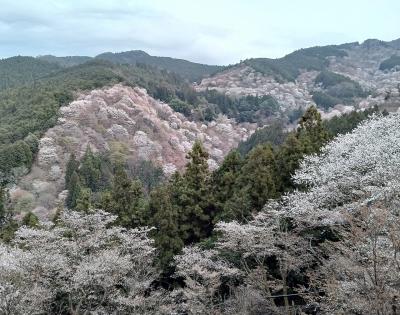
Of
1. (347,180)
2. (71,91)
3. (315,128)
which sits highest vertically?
(71,91)

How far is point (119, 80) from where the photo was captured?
102625 mm

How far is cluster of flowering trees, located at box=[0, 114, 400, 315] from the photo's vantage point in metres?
18.0

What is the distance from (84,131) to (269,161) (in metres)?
56.9

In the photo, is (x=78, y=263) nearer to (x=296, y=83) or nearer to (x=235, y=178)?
(x=235, y=178)

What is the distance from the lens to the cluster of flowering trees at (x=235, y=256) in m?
18.0

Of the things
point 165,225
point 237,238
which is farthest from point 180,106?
point 237,238

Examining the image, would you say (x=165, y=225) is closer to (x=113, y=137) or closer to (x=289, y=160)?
(x=289, y=160)

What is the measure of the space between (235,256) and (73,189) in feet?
122

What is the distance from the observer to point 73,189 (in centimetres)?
5722

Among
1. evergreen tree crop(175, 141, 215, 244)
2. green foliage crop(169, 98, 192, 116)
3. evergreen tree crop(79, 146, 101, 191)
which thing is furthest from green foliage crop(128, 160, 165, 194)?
evergreen tree crop(175, 141, 215, 244)

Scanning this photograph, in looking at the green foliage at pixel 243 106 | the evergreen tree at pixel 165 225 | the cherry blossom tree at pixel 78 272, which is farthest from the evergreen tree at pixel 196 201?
the green foliage at pixel 243 106

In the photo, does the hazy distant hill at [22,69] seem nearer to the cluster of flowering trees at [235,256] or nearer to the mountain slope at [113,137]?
the mountain slope at [113,137]

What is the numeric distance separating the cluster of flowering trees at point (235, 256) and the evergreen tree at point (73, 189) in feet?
99.2

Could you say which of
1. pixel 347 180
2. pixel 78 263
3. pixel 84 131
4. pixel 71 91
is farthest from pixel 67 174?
pixel 347 180
